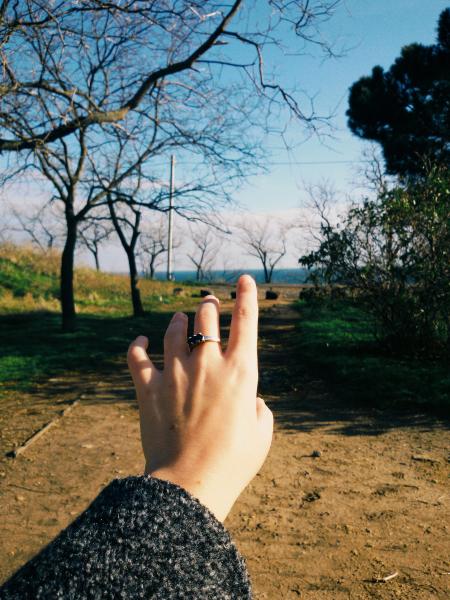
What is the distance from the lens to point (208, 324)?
929 mm

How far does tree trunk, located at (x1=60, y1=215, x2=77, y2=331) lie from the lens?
13203mm

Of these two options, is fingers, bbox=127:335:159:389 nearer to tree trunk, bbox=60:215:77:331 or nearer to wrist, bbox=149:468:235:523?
wrist, bbox=149:468:235:523

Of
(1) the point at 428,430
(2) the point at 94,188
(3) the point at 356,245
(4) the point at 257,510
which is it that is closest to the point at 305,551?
(4) the point at 257,510

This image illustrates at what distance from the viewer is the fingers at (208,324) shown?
90cm

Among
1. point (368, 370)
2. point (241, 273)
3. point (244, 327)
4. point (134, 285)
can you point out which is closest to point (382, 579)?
point (241, 273)

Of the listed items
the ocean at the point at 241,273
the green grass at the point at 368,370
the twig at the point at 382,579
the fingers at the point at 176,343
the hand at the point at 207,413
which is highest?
the ocean at the point at 241,273

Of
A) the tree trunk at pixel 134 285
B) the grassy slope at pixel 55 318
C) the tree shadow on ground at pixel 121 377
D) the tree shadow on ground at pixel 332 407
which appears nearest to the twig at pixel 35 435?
the tree shadow on ground at pixel 121 377

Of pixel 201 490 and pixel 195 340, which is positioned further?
pixel 195 340

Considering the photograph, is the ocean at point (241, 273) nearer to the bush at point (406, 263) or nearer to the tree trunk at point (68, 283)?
the bush at point (406, 263)

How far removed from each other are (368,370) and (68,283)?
836 cm

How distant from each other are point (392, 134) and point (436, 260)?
11212 mm

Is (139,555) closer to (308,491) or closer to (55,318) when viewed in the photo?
(308,491)

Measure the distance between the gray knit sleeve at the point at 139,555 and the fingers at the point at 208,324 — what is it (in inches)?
9.5

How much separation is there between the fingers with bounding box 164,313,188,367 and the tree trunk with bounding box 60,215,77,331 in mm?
12807
